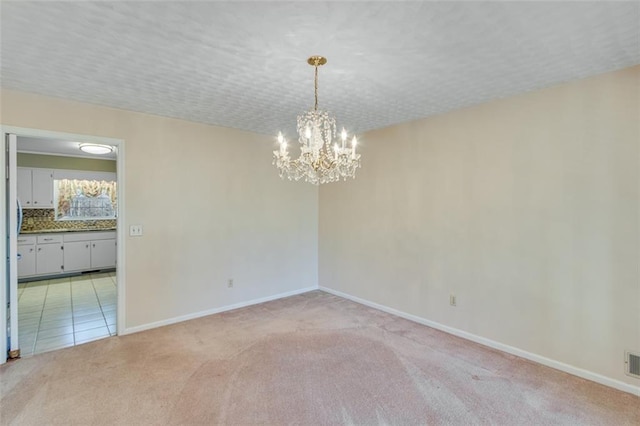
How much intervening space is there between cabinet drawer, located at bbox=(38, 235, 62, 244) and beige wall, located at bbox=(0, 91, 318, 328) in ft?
Answer: 12.3

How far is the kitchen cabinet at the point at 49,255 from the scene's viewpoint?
5.72 m

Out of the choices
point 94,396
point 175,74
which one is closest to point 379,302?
point 94,396

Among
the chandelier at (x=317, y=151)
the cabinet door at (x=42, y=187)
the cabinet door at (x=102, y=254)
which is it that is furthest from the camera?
the cabinet door at (x=102, y=254)

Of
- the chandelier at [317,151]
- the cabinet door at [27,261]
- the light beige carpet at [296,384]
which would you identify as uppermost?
the chandelier at [317,151]

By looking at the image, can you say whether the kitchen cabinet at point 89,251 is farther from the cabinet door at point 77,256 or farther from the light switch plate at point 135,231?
the light switch plate at point 135,231

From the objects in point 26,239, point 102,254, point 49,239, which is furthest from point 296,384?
point 26,239

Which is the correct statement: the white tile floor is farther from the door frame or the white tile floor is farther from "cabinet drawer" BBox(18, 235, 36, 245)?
"cabinet drawer" BBox(18, 235, 36, 245)

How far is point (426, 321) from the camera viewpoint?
3701 millimetres

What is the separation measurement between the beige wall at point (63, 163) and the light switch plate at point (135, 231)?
4.21 metres

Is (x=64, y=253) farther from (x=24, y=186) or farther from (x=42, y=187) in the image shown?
(x=24, y=186)

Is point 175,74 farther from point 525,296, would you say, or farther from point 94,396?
Result: point 525,296

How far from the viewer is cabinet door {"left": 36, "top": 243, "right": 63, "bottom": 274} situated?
18.7 ft

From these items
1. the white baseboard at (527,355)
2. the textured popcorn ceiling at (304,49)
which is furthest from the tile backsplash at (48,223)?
the white baseboard at (527,355)

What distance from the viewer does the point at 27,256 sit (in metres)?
5.60
